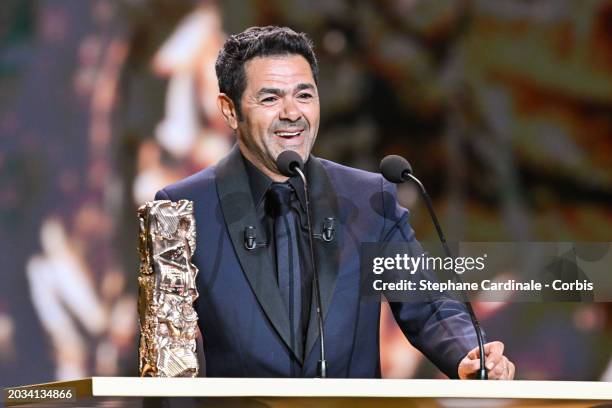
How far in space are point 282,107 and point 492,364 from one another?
0.99 m

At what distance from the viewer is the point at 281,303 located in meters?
2.61

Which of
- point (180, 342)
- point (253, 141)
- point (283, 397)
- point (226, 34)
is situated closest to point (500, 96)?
point (226, 34)

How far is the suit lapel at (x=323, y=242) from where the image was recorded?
8.45 ft

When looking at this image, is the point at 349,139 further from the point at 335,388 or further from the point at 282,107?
the point at 335,388

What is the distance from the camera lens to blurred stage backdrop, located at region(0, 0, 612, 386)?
160 inches

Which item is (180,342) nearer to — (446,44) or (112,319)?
(112,319)

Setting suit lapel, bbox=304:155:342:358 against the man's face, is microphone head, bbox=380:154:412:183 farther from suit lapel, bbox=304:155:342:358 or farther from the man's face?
the man's face

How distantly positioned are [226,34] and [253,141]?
1.39 meters

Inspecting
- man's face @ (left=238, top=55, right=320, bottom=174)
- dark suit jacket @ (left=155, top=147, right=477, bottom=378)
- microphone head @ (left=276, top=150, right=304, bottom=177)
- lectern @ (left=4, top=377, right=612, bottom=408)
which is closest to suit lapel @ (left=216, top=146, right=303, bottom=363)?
dark suit jacket @ (left=155, top=147, right=477, bottom=378)

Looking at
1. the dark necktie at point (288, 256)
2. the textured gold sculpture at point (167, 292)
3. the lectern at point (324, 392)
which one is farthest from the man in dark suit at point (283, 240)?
the lectern at point (324, 392)

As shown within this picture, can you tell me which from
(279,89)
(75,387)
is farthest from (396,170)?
(75,387)

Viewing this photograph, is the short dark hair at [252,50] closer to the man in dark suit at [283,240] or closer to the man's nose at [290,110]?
the man in dark suit at [283,240]

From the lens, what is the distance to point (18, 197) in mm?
4188

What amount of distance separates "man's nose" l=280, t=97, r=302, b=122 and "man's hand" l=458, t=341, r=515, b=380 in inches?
33.6
